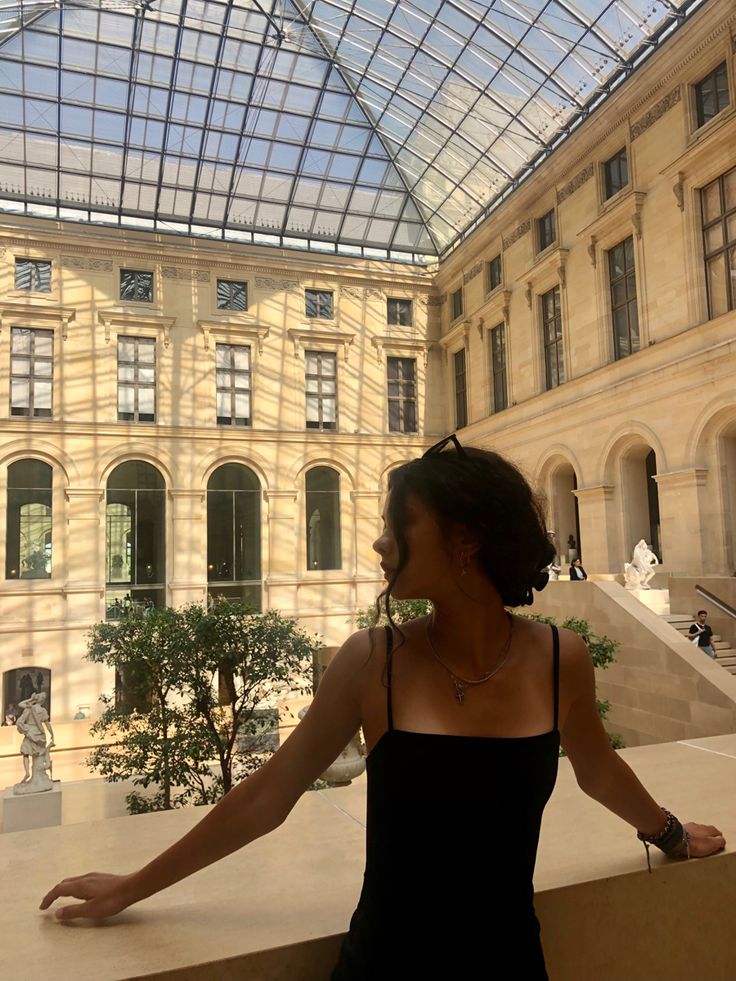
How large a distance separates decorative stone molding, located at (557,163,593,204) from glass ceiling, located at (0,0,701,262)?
2.18 m

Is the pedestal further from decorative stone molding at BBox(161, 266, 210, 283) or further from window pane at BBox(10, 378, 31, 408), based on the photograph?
decorative stone molding at BBox(161, 266, 210, 283)

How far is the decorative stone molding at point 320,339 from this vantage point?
1162 inches

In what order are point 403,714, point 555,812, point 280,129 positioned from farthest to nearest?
point 280,129, point 555,812, point 403,714

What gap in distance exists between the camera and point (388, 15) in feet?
84.6

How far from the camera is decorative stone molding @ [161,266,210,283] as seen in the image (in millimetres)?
28359

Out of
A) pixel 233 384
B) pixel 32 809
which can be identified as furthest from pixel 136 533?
pixel 32 809

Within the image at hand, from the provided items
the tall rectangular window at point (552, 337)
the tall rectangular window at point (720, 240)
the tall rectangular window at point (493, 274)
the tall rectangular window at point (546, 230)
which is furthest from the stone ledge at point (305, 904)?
the tall rectangular window at point (493, 274)

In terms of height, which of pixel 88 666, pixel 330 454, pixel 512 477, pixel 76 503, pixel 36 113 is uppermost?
pixel 36 113

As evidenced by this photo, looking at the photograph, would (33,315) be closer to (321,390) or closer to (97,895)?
(321,390)

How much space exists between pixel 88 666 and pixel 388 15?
2450 cm

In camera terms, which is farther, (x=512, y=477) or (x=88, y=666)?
(x=88, y=666)

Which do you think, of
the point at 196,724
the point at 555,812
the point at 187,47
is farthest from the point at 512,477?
the point at 187,47

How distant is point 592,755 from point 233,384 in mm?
28233

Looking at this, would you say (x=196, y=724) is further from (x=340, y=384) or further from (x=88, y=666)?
(x=340, y=384)
